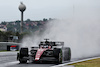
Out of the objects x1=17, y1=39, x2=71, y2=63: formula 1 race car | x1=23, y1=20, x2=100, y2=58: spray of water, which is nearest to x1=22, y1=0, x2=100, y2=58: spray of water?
x1=23, y1=20, x2=100, y2=58: spray of water

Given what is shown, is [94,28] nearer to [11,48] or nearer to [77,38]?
[77,38]

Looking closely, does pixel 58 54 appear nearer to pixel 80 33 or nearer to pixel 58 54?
pixel 58 54

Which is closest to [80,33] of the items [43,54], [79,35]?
[79,35]

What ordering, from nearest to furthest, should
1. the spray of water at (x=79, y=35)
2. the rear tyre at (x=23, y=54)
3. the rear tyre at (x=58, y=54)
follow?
the rear tyre at (x=58, y=54) → the rear tyre at (x=23, y=54) → the spray of water at (x=79, y=35)

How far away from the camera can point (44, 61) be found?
714 inches

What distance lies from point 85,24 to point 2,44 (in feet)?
57.0

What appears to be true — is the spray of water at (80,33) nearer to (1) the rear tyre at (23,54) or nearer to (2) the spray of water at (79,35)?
(2) the spray of water at (79,35)

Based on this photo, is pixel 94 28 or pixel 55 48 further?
pixel 94 28

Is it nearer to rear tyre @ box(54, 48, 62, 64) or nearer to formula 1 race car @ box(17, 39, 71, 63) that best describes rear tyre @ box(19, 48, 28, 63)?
formula 1 race car @ box(17, 39, 71, 63)

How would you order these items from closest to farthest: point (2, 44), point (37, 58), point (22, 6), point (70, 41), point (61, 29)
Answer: point (37, 58), point (70, 41), point (61, 29), point (2, 44), point (22, 6)

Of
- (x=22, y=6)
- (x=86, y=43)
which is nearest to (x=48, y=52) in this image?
(x=86, y=43)

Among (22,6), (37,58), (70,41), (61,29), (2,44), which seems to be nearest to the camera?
(37,58)

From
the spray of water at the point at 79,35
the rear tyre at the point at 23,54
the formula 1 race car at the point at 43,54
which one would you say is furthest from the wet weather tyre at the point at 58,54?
the spray of water at the point at 79,35

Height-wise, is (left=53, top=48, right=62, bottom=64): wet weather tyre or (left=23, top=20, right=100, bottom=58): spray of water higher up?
(left=23, top=20, right=100, bottom=58): spray of water
